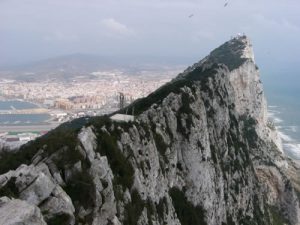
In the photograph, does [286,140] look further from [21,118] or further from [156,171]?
[156,171]

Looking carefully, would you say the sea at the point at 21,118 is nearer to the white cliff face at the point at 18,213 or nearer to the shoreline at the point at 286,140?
the shoreline at the point at 286,140

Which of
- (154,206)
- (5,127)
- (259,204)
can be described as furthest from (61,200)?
(5,127)

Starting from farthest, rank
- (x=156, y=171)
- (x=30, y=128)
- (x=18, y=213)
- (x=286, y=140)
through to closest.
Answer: (x=286, y=140)
(x=30, y=128)
(x=156, y=171)
(x=18, y=213)

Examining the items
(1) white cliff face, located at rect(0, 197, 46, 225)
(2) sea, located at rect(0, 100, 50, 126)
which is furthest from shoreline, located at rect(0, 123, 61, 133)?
(1) white cliff face, located at rect(0, 197, 46, 225)

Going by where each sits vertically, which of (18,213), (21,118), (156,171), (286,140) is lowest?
(21,118)

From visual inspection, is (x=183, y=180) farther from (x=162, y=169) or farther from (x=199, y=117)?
(x=199, y=117)

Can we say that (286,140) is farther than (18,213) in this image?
Yes

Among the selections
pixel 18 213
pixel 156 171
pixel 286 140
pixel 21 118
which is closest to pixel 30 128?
pixel 21 118

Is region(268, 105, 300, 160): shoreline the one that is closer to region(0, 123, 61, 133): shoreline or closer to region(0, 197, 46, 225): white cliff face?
region(0, 123, 61, 133): shoreline

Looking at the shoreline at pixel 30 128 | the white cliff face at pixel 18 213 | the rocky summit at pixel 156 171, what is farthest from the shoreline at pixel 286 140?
the white cliff face at pixel 18 213
